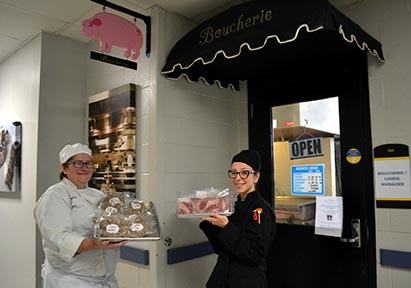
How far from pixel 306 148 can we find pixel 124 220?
1.48 m

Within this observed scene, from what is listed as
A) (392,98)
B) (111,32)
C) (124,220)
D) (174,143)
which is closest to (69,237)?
(124,220)

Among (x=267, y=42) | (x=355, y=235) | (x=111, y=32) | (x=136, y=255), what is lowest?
(x=136, y=255)

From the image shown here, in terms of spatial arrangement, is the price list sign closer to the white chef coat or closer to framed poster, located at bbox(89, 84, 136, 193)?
framed poster, located at bbox(89, 84, 136, 193)

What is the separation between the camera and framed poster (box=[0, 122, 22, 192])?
3.65 m

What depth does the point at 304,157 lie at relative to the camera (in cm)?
265

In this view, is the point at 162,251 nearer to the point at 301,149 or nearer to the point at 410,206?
the point at 301,149

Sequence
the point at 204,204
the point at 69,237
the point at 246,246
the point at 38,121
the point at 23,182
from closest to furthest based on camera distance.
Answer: the point at 69,237
the point at 246,246
the point at 204,204
the point at 38,121
the point at 23,182

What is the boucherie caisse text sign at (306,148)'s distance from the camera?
8.45ft

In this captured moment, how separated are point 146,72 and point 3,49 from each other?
2.10m

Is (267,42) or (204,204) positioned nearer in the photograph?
(267,42)

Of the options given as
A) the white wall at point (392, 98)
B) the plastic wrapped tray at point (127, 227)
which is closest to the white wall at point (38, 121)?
the plastic wrapped tray at point (127, 227)

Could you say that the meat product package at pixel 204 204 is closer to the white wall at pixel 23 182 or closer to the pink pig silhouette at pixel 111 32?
the pink pig silhouette at pixel 111 32

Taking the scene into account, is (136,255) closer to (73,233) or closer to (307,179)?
(73,233)

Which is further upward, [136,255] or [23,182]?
[23,182]
